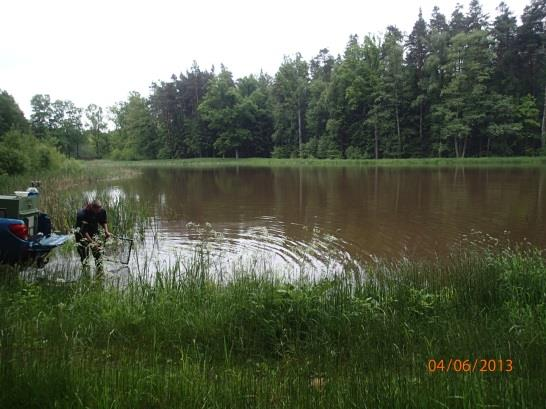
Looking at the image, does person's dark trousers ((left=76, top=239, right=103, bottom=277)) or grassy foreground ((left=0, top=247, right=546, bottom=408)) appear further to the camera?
person's dark trousers ((left=76, top=239, right=103, bottom=277))

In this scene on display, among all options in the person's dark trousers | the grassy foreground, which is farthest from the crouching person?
the grassy foreground

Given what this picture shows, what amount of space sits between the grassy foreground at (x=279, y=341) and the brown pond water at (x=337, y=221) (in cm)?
231

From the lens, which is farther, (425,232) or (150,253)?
(425,232)

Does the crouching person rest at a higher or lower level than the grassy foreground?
higher

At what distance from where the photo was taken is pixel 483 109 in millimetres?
52188

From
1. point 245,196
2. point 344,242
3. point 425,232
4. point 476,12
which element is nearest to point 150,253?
point 344,242

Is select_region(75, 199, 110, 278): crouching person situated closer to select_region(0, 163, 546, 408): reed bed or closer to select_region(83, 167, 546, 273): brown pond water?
select_region(83, 167, 546, 273): brown pond water

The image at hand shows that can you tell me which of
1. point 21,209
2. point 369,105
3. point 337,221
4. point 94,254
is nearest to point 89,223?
point 94,254

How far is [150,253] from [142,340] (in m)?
7.15

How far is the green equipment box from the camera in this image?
25.6ft

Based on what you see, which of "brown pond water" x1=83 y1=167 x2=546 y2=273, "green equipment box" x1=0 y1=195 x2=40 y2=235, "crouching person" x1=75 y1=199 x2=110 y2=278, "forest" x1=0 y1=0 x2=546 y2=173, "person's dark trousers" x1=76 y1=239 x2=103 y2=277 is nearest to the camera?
"green equipment box" x1=0 y1=195 x2=40 y2=235

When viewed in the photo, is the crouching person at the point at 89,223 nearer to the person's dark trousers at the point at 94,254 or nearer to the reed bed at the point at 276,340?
the person's dark trousers at the point at 94,254

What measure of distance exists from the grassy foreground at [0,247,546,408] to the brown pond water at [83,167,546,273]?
231 cm

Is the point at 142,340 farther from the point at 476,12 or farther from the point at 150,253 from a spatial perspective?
the point at 476,12
